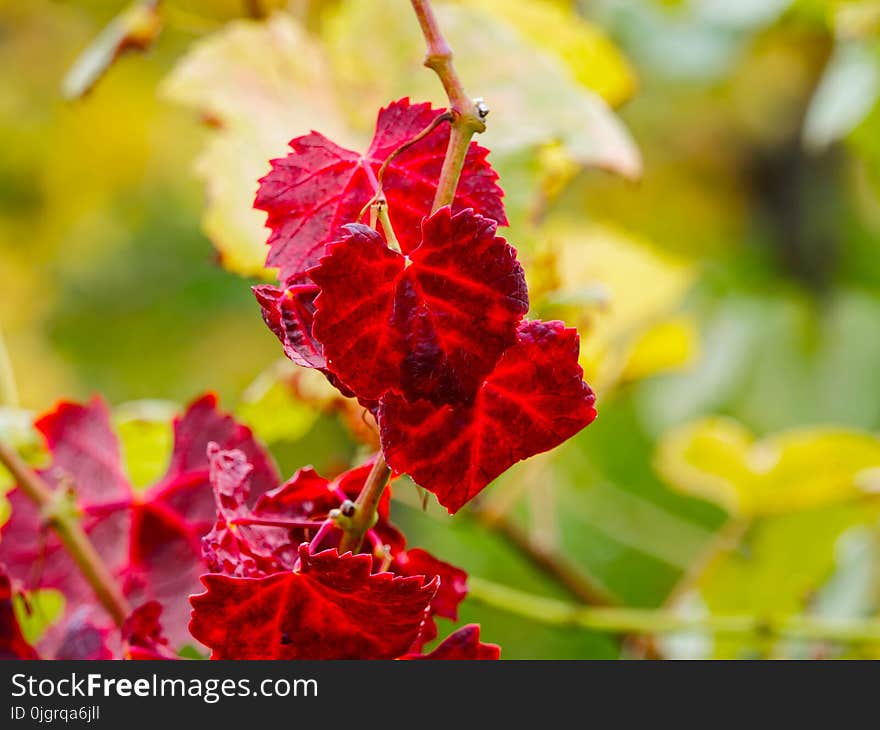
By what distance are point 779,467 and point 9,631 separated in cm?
46

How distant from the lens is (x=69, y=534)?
1.17 feet

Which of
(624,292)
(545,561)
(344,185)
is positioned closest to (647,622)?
(545,561)

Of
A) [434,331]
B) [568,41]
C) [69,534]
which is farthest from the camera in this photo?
[568,41]

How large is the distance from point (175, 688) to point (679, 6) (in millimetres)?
649

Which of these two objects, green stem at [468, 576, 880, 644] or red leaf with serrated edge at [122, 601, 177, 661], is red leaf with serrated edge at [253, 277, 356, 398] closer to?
red leaf with serrated edge at [122, 601, 177, 661]

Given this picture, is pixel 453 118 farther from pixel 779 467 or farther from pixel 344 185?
pixel 779 467

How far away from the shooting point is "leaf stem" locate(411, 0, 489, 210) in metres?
0.24

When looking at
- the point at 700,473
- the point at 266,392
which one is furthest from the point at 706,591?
the point at 266,392

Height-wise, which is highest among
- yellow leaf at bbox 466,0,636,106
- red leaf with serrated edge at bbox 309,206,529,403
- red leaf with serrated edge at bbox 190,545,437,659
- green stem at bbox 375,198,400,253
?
yellow leaf at bbox 466,0,636,106

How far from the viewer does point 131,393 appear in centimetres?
169

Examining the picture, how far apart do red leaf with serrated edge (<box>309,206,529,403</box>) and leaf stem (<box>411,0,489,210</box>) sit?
10 mm

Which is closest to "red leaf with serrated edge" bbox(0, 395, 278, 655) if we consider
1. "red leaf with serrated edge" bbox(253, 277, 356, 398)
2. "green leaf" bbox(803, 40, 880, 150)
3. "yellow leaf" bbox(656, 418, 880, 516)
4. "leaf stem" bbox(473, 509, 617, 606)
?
"red leaf with serrated edge" bbox(253, 277, 356, 398)

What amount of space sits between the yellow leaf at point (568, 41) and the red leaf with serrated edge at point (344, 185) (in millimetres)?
348

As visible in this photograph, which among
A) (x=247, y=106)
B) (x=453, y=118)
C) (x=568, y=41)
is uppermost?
(x=568, y=41)
